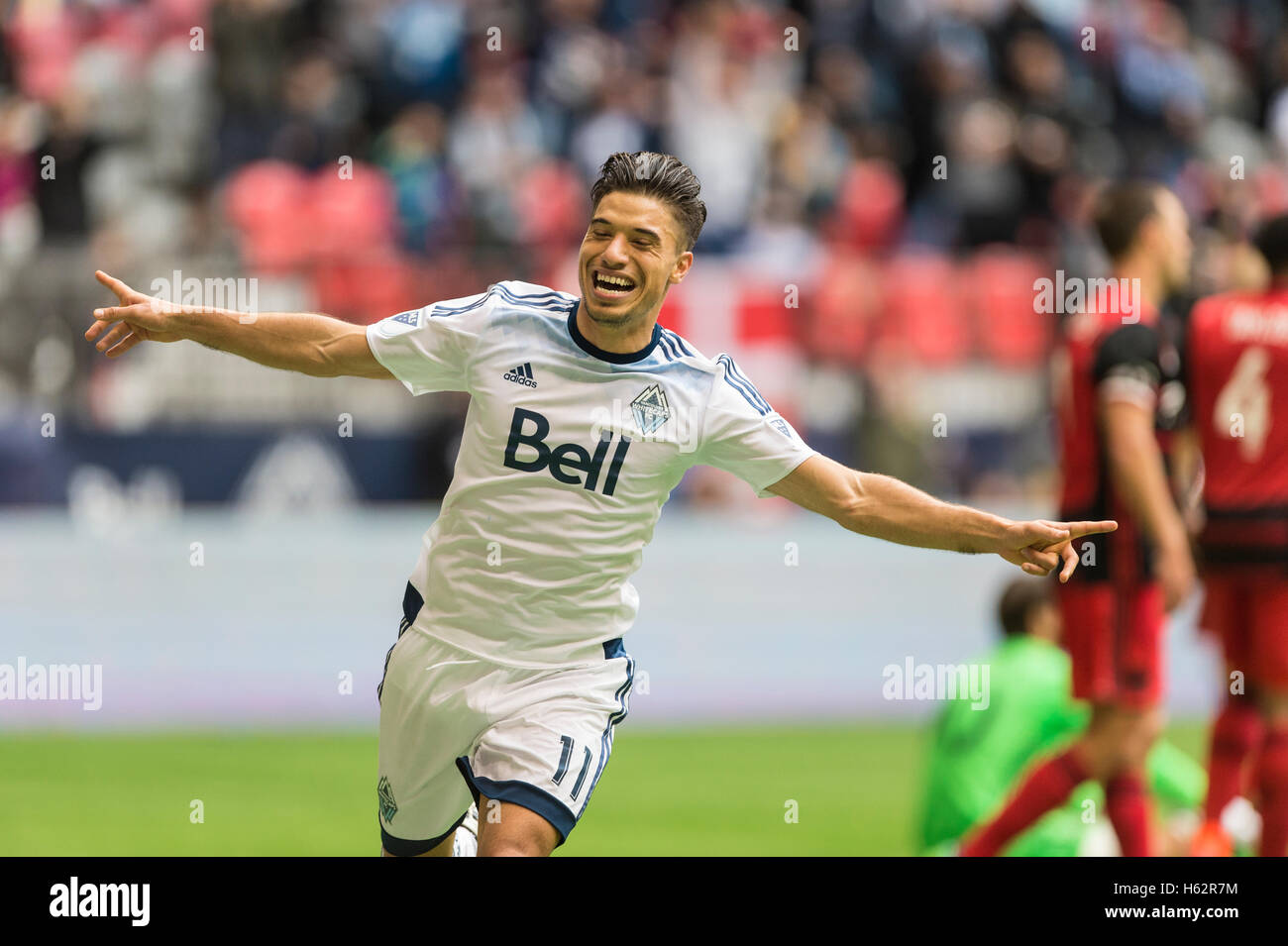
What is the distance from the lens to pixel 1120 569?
7230 mm

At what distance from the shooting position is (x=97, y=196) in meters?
15.9

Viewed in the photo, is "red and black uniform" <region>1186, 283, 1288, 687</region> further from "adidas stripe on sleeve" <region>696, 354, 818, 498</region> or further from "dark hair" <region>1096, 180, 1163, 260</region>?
"adidas stripe on sleeve" <region>696, 354, 818, 498</region>

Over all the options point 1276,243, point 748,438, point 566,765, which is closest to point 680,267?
point 748,438

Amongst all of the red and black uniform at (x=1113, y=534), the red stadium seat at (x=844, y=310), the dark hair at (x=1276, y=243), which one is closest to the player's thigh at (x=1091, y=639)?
the red and black uniform at (x=1113, y=534)

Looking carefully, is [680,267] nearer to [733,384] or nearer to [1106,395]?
[733,384]

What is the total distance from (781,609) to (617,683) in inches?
310

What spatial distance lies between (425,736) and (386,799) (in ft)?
0.90

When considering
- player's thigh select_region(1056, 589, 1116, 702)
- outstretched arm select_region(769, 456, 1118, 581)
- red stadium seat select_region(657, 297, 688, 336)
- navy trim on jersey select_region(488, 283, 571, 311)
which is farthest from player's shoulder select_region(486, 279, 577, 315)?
red stadium seat select_region(657, 297, 688, 336)

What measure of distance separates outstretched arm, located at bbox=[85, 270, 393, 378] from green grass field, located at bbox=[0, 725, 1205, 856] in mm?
3671

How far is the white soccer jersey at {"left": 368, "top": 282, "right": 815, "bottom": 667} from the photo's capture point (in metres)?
5.38

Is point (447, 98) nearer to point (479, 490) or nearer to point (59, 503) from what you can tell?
point (59, 503)

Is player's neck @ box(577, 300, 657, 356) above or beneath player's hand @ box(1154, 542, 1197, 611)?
above
